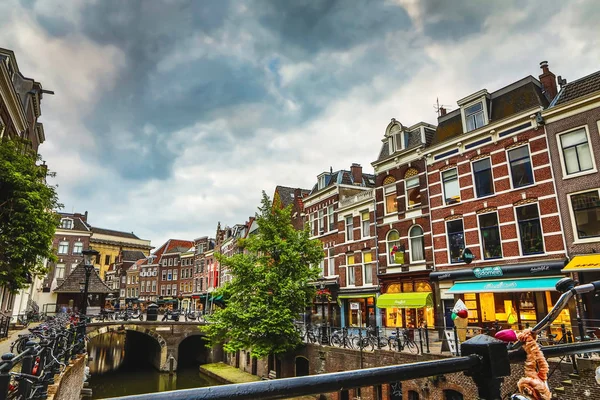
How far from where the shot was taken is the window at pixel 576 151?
17.8m

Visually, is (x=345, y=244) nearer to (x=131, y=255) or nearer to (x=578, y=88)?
(x=578, y=88)

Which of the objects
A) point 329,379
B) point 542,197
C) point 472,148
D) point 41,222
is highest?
point 472,148

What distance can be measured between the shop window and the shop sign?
600 cm

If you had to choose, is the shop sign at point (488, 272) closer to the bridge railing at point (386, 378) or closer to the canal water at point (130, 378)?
the bridge railing at point (386, 378)

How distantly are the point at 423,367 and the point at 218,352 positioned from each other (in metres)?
41.6

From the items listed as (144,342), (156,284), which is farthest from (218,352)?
(156,284)

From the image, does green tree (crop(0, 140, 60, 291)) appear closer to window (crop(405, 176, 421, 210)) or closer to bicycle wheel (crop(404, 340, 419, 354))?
bicycle wheel (crop(404, 340, 419, 354))

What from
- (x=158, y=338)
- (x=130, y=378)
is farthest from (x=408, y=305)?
(x=130, y=378)

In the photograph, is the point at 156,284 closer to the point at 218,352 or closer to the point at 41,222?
the point at 218,352

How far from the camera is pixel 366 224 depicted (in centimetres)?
2916

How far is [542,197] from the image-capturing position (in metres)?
18.9

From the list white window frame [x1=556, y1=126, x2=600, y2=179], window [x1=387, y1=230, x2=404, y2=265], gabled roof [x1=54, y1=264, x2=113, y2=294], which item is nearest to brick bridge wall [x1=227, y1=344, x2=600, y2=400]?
window [x1=387, y1=230, x2=404, y2=265]

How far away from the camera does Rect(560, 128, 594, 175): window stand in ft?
58.3

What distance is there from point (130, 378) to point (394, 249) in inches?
1027
